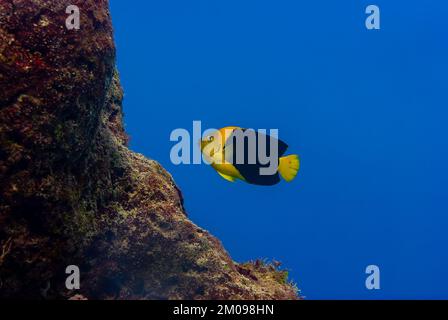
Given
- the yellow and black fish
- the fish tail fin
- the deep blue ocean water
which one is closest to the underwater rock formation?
the yellow and black fish

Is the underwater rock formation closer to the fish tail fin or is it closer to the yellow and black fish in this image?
the yellow and black fish

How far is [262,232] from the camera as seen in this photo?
4103 centimetres

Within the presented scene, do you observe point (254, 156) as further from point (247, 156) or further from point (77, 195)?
point (77, 195)

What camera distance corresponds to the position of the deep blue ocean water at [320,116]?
38.2 meters

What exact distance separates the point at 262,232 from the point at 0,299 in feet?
129

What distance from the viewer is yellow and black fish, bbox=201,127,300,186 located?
2.87 m

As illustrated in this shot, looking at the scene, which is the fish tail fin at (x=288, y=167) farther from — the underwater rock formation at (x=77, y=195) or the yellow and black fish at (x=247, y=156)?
the underwater rock formation at (x=77, y=195)

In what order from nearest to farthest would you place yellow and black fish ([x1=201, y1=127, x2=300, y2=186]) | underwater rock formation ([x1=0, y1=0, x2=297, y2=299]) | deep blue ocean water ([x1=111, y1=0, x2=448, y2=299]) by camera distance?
underwater rock formation ([x1=0, y1=0, x2=297, y2=299])
yellow and black fish ([x1=201, y1=127, x2=300, y2=186])
deep blue ocean water ([x1=111, y1=0, x2=448, y2=299])

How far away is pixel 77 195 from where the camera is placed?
2926 mm

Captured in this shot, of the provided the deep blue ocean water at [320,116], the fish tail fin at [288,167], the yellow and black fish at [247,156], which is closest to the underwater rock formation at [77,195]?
the yellow and black fish at [247,156]

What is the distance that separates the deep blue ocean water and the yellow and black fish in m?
33.9

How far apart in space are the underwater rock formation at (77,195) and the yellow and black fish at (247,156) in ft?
2.54

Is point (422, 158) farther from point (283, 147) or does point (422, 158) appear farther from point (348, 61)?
point (283, 147)
